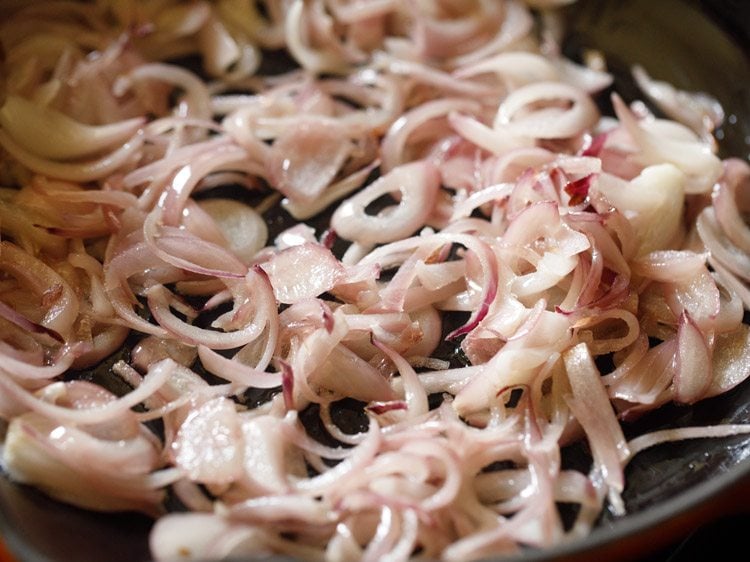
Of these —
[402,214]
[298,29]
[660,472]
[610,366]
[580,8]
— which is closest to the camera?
[660,472]

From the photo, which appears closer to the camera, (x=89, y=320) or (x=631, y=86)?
(x=89, y=320)

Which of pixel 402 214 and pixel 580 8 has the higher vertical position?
pixel 580 8

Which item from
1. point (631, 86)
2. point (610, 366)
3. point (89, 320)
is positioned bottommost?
point (89, 320)

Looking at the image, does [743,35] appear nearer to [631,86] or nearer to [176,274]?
[631,86]

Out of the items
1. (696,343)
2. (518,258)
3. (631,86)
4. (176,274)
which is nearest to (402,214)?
(518,258)

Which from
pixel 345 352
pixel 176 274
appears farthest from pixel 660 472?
pixel 176 274

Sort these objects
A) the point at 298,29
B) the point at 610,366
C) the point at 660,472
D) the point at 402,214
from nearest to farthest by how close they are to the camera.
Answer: the point at 660,472
the point at 610,366
the point at 402,214
the point at 298,29

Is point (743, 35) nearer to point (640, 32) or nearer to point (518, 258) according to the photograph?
point (640, 32)
